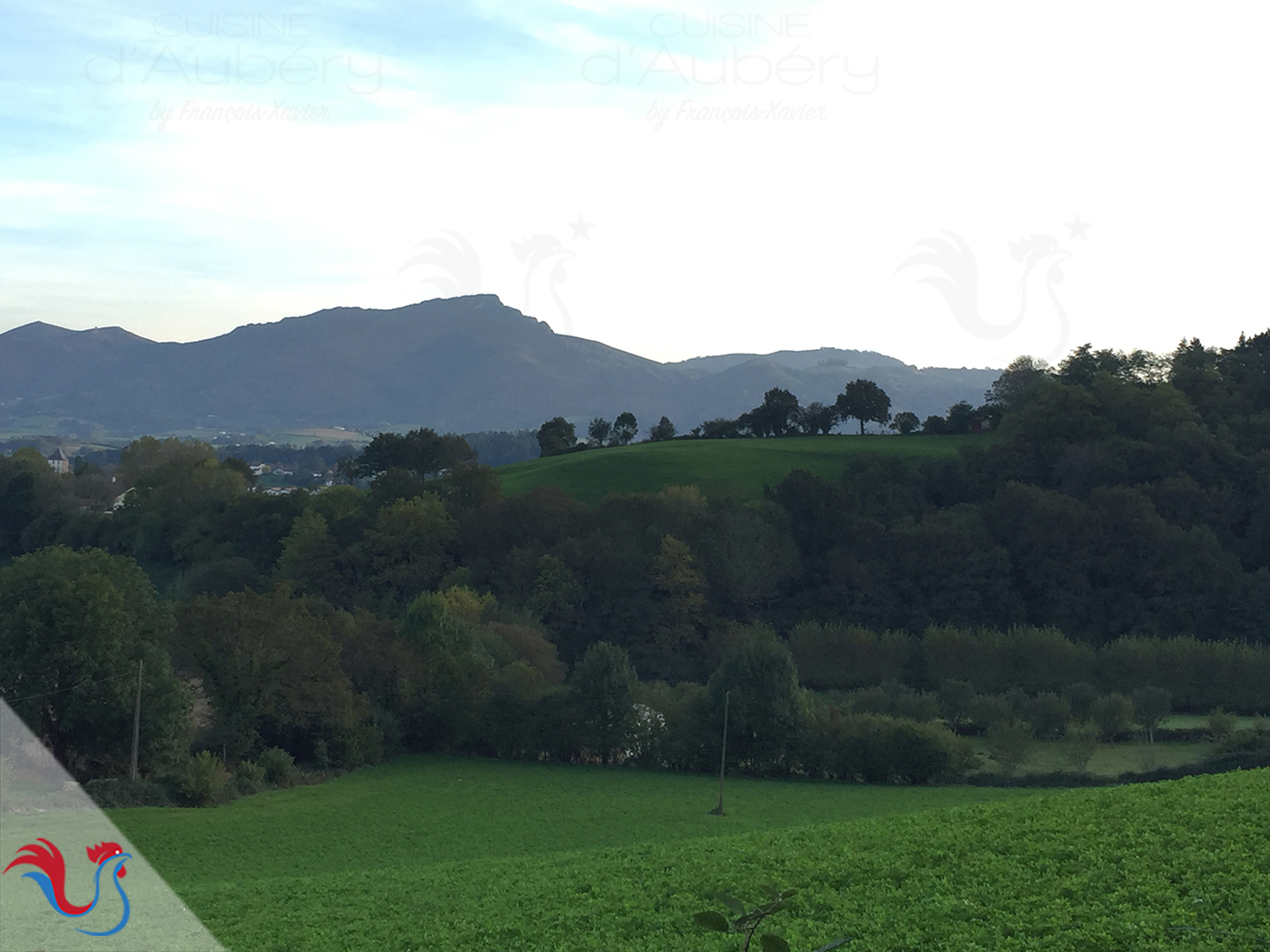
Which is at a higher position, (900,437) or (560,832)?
(900,437)

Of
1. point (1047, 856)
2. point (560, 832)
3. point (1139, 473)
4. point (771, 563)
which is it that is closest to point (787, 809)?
point (560, 832)

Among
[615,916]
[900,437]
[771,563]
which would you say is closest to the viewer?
[615,916]

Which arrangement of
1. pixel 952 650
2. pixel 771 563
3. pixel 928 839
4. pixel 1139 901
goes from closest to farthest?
pixel 1139 901 → pixel 928 839 → pixel 952 650 → pixel 771 563

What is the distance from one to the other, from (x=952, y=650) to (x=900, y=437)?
4586 centimetres

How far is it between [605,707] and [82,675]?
22.9 meters

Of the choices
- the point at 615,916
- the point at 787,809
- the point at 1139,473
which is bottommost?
the point at 787,809

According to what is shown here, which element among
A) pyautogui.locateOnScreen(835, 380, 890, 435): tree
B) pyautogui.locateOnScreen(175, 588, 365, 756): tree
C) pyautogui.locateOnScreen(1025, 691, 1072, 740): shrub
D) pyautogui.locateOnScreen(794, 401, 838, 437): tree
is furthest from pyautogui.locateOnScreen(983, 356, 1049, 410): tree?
pyautogui.locateOnScreen(175, 588, 365, 756): tree

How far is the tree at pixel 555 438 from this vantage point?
126062 mm

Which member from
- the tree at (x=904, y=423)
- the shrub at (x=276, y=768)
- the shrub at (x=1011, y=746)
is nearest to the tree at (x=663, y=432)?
the tree at (x=904, y=423)

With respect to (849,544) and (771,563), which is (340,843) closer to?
(771,563)

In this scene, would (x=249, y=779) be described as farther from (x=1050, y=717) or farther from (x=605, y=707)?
(x=1050, y=717)

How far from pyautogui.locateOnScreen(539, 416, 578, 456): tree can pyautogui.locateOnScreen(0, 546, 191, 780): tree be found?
274ft

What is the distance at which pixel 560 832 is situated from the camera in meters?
36.2
